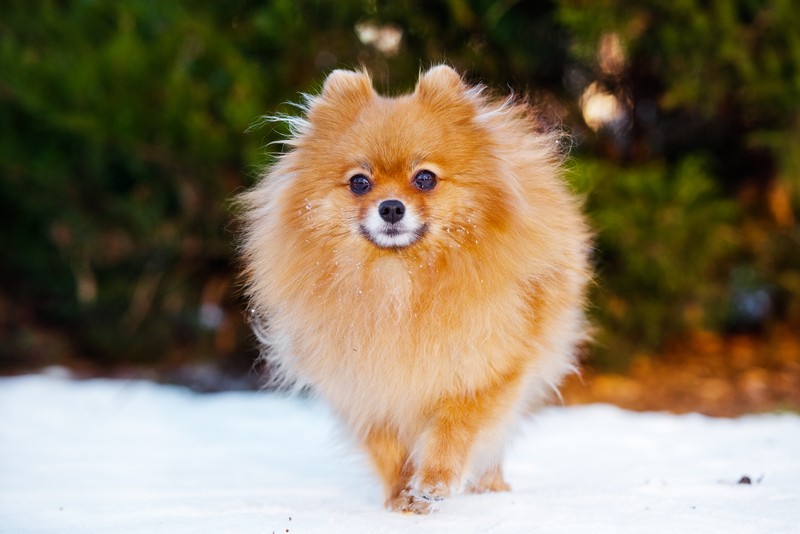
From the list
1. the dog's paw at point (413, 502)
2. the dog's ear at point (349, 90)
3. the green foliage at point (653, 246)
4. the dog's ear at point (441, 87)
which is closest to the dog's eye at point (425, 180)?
the dog's ear at point (441, 87)

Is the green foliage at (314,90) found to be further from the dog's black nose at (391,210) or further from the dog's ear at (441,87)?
the dog's black nose at (391,210)

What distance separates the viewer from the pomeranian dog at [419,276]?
3.25 m

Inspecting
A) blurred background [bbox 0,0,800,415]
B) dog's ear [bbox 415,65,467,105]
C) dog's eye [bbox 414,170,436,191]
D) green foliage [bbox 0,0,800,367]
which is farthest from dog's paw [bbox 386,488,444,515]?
green foliage [bbox 0,0,800,367]

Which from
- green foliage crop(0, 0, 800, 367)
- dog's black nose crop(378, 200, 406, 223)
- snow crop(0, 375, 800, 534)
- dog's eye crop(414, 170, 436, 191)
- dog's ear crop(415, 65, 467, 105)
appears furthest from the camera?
green foliage crop(0, 0, 800, 367)

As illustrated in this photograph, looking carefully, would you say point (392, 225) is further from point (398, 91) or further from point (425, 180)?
point (398, 91)

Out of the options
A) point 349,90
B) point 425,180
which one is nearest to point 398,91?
point 349,90

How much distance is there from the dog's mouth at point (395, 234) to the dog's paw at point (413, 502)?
36.9 inches

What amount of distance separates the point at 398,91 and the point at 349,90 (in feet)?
9.70

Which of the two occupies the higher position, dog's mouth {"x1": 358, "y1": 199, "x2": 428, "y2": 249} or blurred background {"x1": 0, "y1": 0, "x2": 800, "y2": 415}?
blurred background {"x1": 0, "y1": 0, "x2": 800, "y2": 415}

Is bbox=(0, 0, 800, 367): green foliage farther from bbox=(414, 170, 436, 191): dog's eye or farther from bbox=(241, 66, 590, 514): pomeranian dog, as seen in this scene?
bbox=(414, 170, 436, 191): dog's eye

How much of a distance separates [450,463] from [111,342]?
5759 mm

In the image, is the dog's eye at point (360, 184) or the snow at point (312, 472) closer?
the snow at point (312, 472)

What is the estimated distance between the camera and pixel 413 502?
330 cm

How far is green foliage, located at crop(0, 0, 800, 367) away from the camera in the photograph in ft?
21.2
